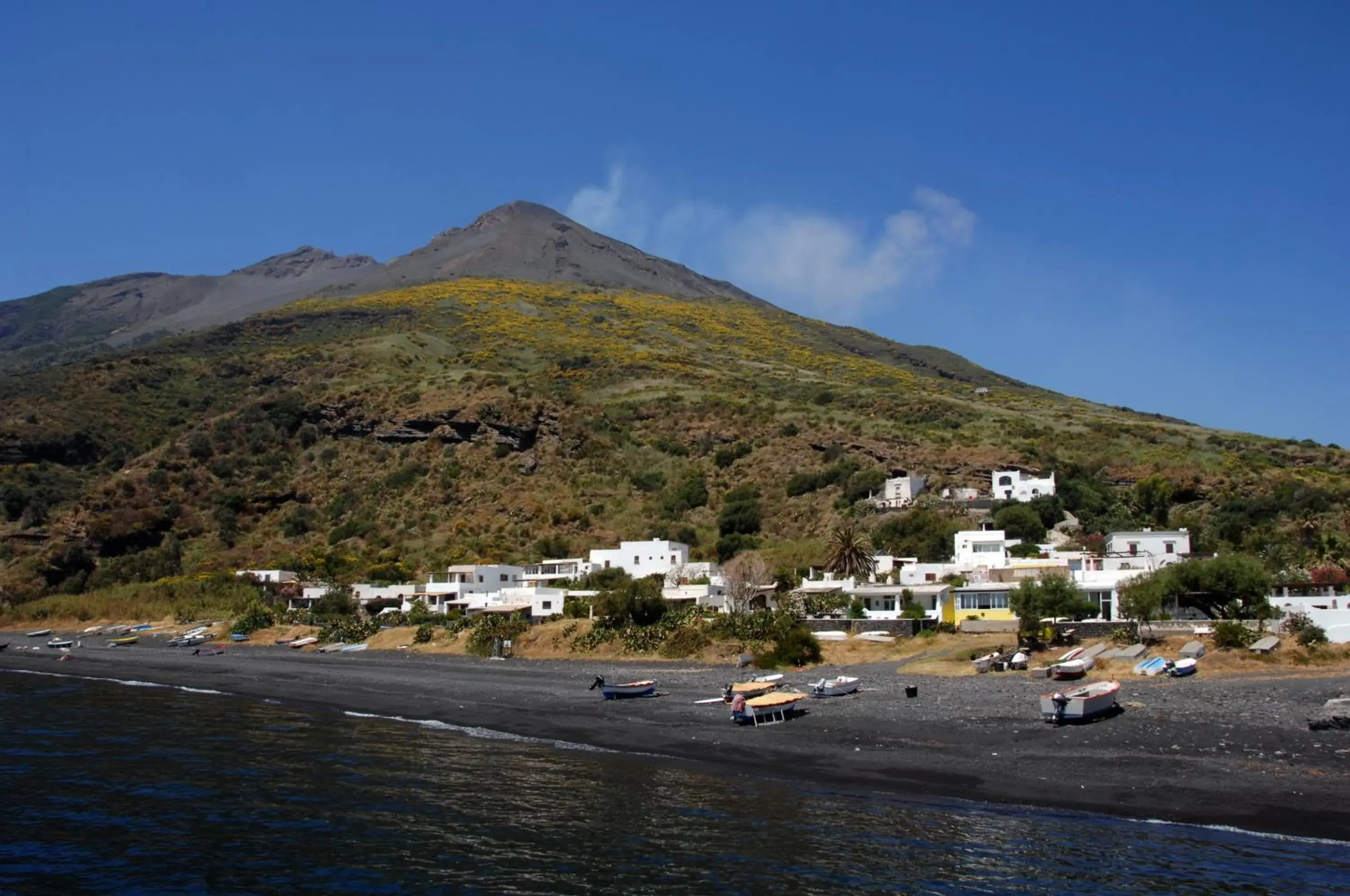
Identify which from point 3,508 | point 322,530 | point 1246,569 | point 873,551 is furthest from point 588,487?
point 1246,569

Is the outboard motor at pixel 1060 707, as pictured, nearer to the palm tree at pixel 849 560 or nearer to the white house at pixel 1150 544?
the palm tree at pixel 849 560

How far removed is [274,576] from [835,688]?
56.5 metres

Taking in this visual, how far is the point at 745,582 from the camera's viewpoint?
56094 millimetres

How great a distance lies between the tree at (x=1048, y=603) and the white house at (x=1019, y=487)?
113 feet

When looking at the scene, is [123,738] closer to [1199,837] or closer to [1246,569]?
[1199,837]

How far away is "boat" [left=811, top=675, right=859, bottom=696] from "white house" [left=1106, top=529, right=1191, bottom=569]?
28.6m

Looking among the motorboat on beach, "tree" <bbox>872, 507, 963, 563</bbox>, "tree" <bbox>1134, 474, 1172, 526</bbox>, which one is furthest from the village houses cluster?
the motorboat on beach

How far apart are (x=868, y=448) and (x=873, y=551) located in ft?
86.9

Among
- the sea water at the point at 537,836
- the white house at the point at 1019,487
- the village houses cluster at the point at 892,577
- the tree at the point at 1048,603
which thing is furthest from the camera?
the white house at the point at 1019,487

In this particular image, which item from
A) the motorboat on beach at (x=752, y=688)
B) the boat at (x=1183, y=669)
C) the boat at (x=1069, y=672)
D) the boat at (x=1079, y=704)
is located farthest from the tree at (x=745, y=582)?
the boat at (x=1079, y=704)

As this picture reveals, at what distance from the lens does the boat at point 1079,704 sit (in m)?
25.6

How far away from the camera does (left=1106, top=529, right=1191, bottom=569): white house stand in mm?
56469

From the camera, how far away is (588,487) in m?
92.8

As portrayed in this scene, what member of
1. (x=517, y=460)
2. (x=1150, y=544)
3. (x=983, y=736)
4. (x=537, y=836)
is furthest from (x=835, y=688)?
(x=517, y=460)
